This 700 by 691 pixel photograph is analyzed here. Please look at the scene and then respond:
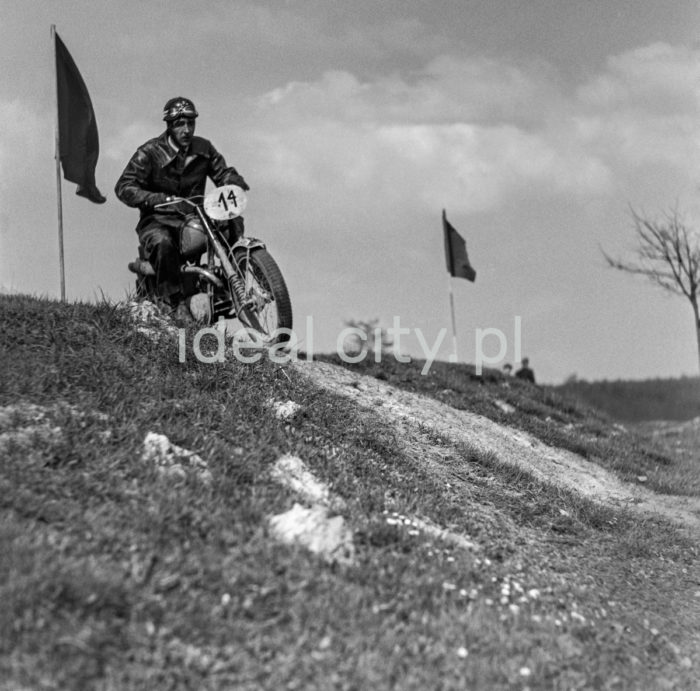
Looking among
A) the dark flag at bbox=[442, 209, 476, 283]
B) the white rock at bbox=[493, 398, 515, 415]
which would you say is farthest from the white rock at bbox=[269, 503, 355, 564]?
the dark flag at bbox=[442, 209, 476, 283]

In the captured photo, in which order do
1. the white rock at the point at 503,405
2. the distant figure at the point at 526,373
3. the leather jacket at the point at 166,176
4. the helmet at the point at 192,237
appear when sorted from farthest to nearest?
the distant figure at the point at 526,373
the white rock at the point at 503,405
the leather jacket at the point at 166,176
the helmet at the point at 192,237

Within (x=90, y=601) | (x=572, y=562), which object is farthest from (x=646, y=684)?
(x=90, y=601)

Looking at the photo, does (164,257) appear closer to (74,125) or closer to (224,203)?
(224,203)

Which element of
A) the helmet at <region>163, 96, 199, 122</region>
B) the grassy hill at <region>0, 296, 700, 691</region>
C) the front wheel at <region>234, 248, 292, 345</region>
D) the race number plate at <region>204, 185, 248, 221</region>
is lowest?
the grassy hill at <region>0, 296, 700, 691</region>

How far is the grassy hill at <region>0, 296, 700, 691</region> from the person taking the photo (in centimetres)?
434

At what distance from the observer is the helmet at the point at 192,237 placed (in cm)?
955

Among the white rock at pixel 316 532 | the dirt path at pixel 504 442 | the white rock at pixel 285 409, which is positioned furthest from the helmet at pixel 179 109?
the white rock at pixel 316 532

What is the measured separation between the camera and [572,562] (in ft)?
22.7

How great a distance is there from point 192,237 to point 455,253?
12024 millimetres

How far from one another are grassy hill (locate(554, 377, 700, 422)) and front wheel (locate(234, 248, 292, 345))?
26.1 m

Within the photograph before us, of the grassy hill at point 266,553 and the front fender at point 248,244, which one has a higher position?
the front fender at point 248,244

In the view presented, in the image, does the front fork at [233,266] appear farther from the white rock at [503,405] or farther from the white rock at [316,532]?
the white rock at [503,405]

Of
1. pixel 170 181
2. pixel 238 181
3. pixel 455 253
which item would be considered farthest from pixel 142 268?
pixel 455 253

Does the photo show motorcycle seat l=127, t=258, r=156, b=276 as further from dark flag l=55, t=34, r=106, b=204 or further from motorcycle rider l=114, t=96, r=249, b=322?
dark flag l=55, t=34, r=106, b=204
